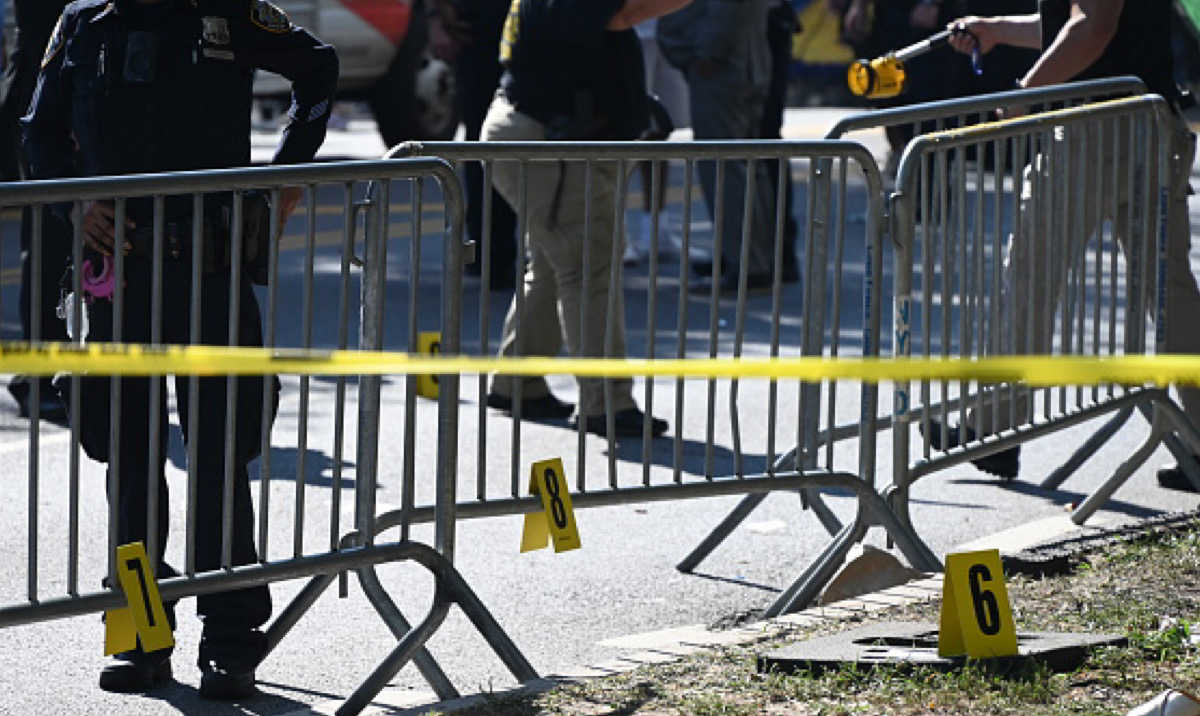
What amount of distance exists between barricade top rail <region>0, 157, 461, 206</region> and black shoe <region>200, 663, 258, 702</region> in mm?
1113

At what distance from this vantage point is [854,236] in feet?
43.8

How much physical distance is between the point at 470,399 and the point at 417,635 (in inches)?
159

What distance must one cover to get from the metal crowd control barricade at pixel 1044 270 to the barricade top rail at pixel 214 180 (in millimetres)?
1705

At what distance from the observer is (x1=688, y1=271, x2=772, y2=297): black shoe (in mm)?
11062

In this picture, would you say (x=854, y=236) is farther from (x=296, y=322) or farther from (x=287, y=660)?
(x=287, y=660)

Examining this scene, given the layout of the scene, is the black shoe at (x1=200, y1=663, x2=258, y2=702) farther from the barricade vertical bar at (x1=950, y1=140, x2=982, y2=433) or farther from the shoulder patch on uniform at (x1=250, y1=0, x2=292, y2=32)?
the barricade vertical bar at (x1=950, y1=140, x2=982, y2=433)

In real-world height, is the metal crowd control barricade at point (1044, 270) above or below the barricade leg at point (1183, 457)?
above

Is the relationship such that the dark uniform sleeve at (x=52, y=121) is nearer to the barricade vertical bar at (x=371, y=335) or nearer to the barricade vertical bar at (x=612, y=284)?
the barricade vertical bar at (x=371, y=335)

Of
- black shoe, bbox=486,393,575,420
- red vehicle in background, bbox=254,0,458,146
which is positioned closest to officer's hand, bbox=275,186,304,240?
black shoe, bbox=486,393,575,420

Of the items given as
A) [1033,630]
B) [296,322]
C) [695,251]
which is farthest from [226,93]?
[695,251]

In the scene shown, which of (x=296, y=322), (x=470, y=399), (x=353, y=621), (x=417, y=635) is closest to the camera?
(x=417, y=635)

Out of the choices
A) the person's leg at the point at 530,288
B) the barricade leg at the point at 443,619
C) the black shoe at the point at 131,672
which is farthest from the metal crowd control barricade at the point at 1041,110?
the black shoe at the point at 131,672

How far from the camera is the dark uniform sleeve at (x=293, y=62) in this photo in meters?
5.15

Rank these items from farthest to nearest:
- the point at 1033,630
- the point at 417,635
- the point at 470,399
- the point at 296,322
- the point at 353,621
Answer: the point at 296,322 < the point at 470,399 < the point at 353,621 < the point at 1033,630 < the point at 417,635
